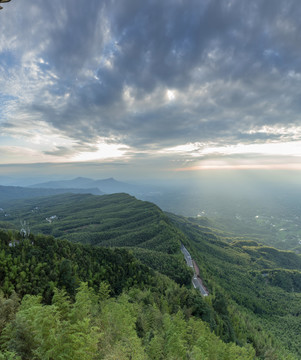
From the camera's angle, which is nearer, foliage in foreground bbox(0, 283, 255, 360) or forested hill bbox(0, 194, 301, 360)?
foliage in foreground bbox(0, 283, 255, 360)

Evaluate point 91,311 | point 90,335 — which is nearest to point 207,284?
point 91,311

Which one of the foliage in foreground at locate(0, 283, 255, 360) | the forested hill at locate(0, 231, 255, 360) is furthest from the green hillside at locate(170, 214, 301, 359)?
the foliage in foreground at locate(0, 283, 255, 360)

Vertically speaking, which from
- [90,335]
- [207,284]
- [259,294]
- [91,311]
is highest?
[90,335]

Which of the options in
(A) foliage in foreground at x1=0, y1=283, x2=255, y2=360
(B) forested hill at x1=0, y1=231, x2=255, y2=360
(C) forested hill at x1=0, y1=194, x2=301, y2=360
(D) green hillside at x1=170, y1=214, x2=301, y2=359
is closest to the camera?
(A) foliage in foreground at x1=0, y1=283, x2=255, y2=360

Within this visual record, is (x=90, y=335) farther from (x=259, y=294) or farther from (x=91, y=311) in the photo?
(x=259, y=294)

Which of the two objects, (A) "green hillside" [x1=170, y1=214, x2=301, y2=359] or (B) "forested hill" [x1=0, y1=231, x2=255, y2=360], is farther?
(A) "green hillside" [x1=170, y1=214, x2=301, y2=359]

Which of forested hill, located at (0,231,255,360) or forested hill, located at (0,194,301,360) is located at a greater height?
Result: forested hill, located at (0,231,255,360)

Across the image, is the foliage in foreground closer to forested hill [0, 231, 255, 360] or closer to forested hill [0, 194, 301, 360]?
forested hill [0, 231, 255, 360]

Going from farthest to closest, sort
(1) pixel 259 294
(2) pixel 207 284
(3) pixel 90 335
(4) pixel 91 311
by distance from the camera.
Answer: (1) pixel 259 294 < (2) pixel 207 284 < (4) pixel 91 311 < (3) pixel 90 335

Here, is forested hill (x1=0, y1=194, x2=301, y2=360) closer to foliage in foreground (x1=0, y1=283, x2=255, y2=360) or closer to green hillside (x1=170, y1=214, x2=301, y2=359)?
green hillside (x1=170, y1=214, x2=301, y2=359)

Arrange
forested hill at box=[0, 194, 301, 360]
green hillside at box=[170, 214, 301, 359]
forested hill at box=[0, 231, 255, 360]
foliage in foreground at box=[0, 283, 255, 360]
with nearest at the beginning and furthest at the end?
foliage in foreground at box=[0, 283, 255, 360]
forested hill at box=[0, 231, 255, 360]
forested hill at box=[0, 194, 301, 360]
green hillside at box=[170, 214, 301, 359]

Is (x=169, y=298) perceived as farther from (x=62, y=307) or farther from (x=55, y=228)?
(x=55, y=228)

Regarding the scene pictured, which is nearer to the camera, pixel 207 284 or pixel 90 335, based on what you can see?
pixel 90 335

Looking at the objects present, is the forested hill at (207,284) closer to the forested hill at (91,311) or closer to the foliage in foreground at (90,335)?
the forested hill at (91,311)
